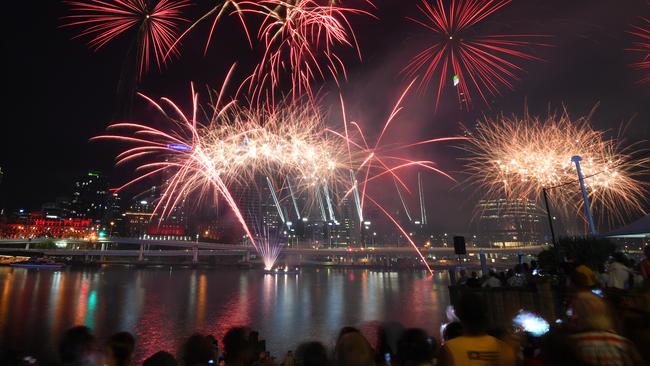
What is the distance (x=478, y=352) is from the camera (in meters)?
3.20

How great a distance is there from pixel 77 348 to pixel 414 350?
3.77 meters

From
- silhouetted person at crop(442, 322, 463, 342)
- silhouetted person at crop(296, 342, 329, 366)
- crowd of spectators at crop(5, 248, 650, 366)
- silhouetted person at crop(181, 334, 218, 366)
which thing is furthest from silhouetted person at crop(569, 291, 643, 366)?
silhouetted person at crop(181, 334, 218, 366)

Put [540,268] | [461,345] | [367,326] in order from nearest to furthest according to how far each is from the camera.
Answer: [461,345] → [540,268] → [367,326]

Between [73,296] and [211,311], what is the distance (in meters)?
20.5

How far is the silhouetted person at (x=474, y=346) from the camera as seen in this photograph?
3.19m

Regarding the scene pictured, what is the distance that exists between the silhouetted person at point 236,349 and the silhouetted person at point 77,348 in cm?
150

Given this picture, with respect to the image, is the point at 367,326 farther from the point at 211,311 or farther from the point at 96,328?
the point at 96,328

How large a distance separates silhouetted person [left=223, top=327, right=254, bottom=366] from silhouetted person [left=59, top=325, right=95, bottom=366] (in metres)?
1.50

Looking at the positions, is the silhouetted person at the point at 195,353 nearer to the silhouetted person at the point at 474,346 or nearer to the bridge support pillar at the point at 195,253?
the silhouetted person at the point at 474,346

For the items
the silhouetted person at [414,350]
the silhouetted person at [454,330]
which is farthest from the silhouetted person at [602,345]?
the silhouetted person at [454,330]

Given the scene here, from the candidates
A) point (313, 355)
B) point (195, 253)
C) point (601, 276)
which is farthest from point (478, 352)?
point (195, 253)

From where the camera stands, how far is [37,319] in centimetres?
2812

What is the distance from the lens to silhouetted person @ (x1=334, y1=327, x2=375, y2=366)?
3.37m

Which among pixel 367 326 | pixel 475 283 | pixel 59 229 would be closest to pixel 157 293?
pixel 367 326
